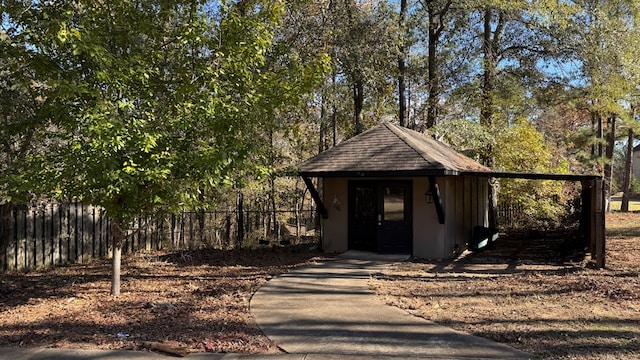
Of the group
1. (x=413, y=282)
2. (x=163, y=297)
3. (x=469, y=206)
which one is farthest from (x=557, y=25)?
(x=163, y=297)

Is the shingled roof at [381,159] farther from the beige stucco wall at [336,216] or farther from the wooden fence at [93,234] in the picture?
the wooden fence at [93,234]

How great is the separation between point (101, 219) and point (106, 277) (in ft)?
12.0

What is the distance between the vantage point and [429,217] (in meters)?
12.4

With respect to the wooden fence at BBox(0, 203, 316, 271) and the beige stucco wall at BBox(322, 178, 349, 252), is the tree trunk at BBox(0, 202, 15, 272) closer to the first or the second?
the wooden fence at BBox(0, 203, 316, 271)

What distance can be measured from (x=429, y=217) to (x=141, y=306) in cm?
762

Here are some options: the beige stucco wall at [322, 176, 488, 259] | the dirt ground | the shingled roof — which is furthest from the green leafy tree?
the beige stucco wall at [322, 176, 488, 259]

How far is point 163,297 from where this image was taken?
808 cm

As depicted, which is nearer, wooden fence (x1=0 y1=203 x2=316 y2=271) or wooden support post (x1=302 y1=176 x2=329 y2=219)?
wooden fence (x1=0 y1=203 x2=316 y2=271)

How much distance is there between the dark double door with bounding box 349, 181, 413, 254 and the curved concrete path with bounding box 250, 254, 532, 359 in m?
3.55

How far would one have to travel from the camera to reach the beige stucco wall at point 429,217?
40.5 ft

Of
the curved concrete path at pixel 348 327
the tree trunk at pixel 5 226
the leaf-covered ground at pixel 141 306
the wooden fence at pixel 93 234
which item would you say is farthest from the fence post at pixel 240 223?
the curved concrete path at pixel 348 327

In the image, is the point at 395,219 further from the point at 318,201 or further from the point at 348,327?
the point at 348,327

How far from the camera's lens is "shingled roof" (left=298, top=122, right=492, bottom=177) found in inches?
448

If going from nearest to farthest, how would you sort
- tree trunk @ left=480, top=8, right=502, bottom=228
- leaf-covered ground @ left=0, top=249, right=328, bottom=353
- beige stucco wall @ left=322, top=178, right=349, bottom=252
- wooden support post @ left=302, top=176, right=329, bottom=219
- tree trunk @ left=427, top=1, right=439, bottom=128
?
leaf-covered ground @ left=0, top=249, right=328, bottom=353
wooden support post @ left=302, top=176, right=329, bottom=219
beige stucco wall @ left=322, top=178, right=349, bottom=252
tree trunk @ left=480, top=8, right=502, bottom=228
tree trunk @ left=427, top=1, right=439, bottom=128
